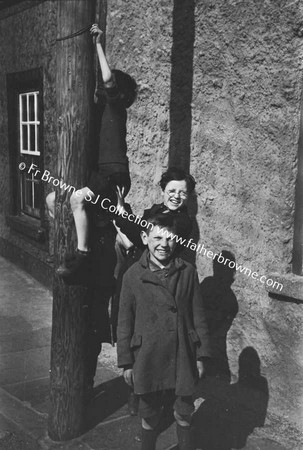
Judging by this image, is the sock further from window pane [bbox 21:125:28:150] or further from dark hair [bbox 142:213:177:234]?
window pane [bbox 21:125:28:150]

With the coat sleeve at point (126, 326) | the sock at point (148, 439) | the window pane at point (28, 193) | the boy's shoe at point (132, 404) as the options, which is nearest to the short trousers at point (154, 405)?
the sock at point (148, 439)

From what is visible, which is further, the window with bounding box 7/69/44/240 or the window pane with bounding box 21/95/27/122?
the window pane with bounding box 21/95/27/122

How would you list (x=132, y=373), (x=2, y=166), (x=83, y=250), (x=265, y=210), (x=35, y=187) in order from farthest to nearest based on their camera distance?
(x=2, y=166), (x=35, y=187), (x=265, y=210), (x=83, y=250), (x=132, y=373)

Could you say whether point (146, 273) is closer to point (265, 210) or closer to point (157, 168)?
point (265, 210)

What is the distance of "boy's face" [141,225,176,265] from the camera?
3.36 metres

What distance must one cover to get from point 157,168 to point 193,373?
2304 mm

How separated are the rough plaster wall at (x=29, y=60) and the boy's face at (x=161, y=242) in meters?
4.37

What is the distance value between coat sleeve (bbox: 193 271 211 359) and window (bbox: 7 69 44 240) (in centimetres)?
478

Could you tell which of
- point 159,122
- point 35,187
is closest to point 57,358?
point 159,122

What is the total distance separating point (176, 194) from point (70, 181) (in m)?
0.74

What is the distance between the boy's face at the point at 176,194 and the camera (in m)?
3.96

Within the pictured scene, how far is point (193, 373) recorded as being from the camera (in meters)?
3.45

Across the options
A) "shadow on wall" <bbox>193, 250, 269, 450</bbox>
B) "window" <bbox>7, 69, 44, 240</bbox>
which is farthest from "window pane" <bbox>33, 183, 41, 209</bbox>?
"shadow on wall" <bbox>193, 250, 269, 450</bbox>

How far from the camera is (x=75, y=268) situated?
3.80 m
